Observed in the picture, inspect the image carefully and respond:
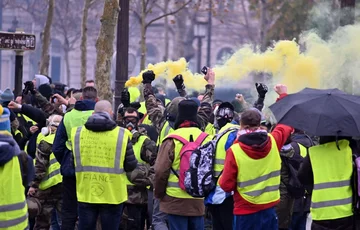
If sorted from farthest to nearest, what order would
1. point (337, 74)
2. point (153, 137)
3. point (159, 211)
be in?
1. point (337, 74)
2. point (153, 137)
3. point (159, 211)

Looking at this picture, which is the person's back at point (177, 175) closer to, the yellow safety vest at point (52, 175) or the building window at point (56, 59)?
the yellow safety vest at point (52, 175)

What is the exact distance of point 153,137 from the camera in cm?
1024

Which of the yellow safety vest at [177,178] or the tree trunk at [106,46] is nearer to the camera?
the yellow safety vest at [177,178]

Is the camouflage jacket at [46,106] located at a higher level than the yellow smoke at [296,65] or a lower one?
lower

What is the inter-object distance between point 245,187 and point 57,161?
9.08 ft

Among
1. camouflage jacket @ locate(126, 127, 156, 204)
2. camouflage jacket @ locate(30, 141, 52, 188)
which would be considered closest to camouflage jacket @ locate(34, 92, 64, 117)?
camouflage jacket @ locate(30, 141, 52, 188)

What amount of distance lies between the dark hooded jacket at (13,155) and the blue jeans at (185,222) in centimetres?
222

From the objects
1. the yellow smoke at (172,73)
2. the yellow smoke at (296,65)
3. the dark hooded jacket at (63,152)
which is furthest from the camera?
the yellow smoke at (172,73)

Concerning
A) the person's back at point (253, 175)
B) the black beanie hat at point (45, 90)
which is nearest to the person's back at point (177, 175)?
the person's back at point (253, 175)

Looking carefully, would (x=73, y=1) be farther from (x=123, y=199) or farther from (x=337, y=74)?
(x=123, y=199)

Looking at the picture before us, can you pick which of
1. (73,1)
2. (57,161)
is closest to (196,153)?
(57,161)

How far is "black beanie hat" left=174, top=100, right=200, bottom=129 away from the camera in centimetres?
829

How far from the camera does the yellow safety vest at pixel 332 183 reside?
7098 millimetres

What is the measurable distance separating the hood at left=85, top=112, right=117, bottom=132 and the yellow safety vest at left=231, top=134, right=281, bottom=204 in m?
1.46
